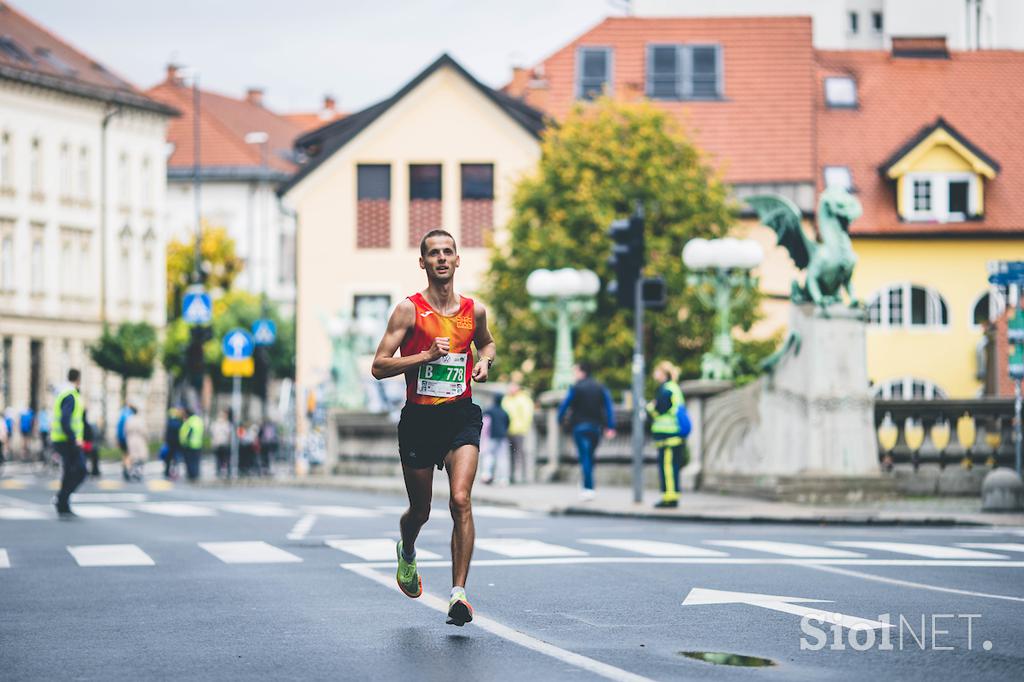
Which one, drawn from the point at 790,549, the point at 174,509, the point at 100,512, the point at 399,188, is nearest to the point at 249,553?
the point at 790,549

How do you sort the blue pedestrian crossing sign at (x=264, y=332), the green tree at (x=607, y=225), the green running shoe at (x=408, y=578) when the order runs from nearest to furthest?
1. the green running shoe at (x=408, y=578)
2. the blue pedestrian crossing sign at (x=264, y=332)
3. the green tree at (x=607, y=225)

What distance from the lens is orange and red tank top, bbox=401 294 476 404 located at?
37.1 ft

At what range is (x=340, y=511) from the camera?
27359 mm

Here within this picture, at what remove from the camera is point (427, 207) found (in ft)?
214

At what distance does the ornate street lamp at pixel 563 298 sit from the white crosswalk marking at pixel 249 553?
1977 centimetres

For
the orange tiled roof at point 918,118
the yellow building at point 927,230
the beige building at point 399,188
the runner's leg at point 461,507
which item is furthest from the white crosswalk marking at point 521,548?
the beige building at point 399,188

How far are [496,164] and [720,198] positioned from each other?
13692 mm

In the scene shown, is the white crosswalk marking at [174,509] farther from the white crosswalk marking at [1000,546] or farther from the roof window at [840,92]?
the roof window at [840,92]

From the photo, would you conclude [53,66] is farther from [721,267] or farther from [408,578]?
[408,578]

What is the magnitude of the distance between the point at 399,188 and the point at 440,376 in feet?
178

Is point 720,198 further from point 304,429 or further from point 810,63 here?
point 304,429

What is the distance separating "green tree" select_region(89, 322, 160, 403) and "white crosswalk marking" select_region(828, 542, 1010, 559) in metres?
→ 59.9

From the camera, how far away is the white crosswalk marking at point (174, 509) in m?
26.7

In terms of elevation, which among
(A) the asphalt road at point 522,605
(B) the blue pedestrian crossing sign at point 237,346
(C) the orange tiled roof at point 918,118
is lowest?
(A) the asphalt road at point 522,605
